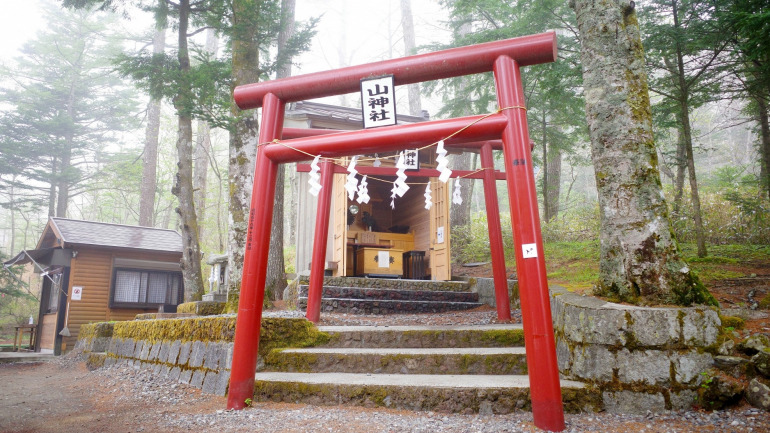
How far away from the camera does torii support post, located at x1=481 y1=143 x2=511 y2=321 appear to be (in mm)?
5859

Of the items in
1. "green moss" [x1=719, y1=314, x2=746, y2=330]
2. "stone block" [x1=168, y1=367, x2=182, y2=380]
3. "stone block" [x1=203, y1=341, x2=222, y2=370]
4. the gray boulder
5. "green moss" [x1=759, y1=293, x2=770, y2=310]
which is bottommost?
"stone block" [x1=168, y1=367, x2=182, y2=380]

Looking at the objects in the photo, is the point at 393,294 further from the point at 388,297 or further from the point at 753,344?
the point at 753,344

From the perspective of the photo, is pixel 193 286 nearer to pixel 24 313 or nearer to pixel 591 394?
pixel 591 394

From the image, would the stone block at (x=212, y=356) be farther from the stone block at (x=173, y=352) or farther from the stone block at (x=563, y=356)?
the stone block at (x=563, y=356)

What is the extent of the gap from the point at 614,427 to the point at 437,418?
115 cm

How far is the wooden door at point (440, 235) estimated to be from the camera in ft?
30.7

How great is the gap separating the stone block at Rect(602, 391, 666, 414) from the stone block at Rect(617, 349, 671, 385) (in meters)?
0.09

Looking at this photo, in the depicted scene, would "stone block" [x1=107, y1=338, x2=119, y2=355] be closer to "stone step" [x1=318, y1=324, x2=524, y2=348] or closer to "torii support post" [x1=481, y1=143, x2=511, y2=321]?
"stone step" [x1=318, y1=324, x2=524, y2=348]

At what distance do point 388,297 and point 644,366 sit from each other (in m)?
5.25

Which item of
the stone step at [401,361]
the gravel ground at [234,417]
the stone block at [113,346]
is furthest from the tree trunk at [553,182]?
the stone block at [113,346]

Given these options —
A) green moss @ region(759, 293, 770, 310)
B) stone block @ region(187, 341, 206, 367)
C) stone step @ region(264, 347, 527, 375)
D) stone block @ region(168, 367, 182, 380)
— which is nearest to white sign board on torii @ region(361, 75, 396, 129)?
stone step @ region(264, 347, 527, 375)

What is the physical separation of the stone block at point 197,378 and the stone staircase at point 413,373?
1089 millimetres

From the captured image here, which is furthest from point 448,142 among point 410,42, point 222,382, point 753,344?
point 410,42

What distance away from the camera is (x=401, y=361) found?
13.9 ft
